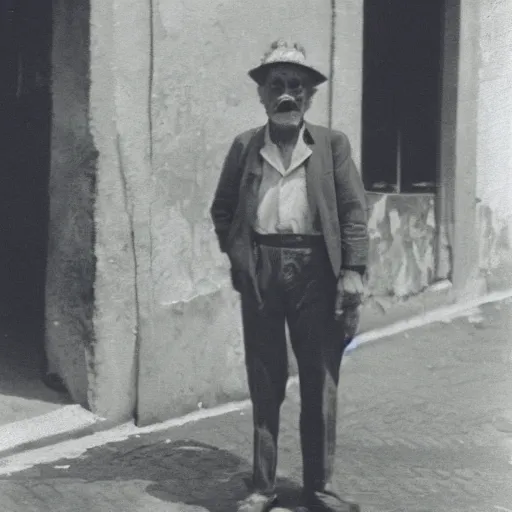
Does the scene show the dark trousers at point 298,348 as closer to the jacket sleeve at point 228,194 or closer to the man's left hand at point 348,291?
the man's left hand at point 348,291

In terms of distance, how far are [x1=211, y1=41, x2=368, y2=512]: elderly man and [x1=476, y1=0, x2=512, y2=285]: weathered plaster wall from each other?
4971 millimetres

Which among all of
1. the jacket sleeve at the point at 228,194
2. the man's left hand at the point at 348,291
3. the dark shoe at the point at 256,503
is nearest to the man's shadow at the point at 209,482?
the dark shoe at the point at 256,503

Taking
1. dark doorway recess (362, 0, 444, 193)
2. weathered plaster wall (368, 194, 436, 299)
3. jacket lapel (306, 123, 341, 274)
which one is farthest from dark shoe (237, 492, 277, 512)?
dark doorway recess (362, 0, 444, 193)

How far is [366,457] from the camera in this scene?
21.1 ft

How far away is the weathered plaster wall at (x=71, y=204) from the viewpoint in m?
6.81

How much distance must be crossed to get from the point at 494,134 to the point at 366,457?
4490 mm

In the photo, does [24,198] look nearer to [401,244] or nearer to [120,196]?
[120,196]

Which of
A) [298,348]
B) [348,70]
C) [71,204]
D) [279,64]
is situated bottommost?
[298,348]

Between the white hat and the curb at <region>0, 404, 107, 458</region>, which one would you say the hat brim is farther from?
the curb at <region>0, 404, 107, 458</region>

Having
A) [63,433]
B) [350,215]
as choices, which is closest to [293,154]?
[350,215]

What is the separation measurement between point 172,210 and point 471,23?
12.7 feet

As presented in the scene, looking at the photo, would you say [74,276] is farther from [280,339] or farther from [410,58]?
[410,58]

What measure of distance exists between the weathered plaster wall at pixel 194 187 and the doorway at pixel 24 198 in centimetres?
77

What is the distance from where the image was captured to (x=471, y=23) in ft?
32.2
